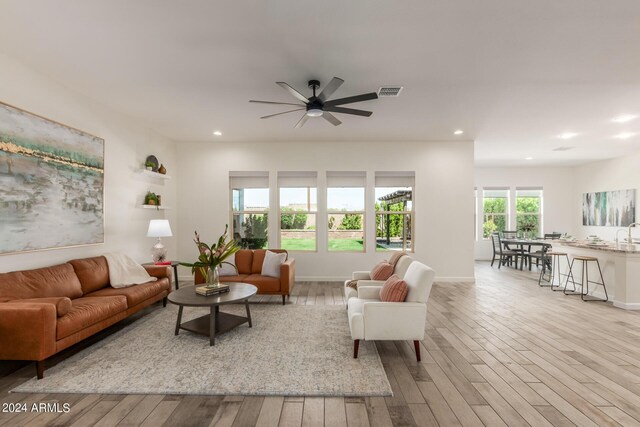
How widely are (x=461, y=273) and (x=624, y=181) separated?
5956 mm

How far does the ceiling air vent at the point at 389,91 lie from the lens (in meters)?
3.73

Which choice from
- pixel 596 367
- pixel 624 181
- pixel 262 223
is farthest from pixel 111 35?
pixel 624 181

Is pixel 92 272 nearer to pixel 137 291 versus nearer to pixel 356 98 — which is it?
pixel 137 291

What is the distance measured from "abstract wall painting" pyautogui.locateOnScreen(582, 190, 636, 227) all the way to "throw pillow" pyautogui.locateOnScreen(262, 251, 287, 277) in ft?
30.7

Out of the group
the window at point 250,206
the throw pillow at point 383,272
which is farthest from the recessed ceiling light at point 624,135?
the window at point 250,206

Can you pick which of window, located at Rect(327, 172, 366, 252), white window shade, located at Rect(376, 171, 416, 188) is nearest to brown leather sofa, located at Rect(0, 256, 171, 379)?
window, located at Rect(327, 172, 366, 252)

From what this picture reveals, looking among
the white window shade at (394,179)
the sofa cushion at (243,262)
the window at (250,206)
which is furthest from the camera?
the window at (250,206)

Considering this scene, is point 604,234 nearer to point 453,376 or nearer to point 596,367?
point 596,367

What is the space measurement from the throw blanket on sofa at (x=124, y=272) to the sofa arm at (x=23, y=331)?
62.6 inches

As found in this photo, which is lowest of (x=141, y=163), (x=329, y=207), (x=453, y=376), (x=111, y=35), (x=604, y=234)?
(x=453, y=376)

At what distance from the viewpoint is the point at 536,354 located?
3.12 metres

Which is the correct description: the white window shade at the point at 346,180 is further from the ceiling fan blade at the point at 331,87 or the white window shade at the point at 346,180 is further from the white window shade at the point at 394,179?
the ceiling fan blade at the point at 331,87

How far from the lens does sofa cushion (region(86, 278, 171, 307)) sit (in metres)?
3.77

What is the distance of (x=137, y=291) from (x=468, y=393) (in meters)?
3.97
